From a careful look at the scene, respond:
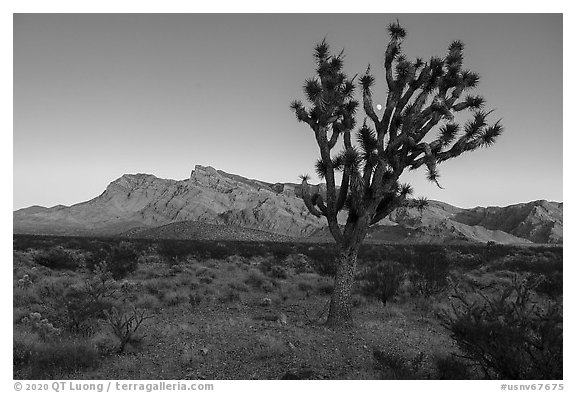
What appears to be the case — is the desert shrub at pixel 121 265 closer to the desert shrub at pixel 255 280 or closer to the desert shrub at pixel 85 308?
the desert shrub at pixel 85 308

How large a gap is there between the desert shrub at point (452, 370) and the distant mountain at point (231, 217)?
55677 millimetres

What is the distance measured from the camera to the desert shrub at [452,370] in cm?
576

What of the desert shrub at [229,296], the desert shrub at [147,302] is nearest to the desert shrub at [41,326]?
the desert shrub at [147,302]

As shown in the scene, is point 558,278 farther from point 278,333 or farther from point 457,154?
point 278,333

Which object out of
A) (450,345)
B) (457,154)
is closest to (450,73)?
(457,154)

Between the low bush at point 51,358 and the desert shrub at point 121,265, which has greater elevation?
the desert shrub at point 121,265

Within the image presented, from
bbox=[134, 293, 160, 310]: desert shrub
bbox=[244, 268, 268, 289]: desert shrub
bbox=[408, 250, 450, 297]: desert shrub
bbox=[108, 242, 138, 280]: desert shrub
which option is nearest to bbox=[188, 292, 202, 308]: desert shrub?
bbox=[134, 293, 160, 310]: desert shrub

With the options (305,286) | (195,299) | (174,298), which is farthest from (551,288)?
(174,298)

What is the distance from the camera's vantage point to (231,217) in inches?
3858

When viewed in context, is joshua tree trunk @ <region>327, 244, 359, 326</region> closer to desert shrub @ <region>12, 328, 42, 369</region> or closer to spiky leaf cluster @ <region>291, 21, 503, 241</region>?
spiky leaf cluster @ <region>291, 21, 503, 241</region>

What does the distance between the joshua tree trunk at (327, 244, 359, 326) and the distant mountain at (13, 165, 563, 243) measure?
5251cm

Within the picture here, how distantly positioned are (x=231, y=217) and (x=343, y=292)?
9022 centimetres

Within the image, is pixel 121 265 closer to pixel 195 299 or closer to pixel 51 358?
pixel 195 299
